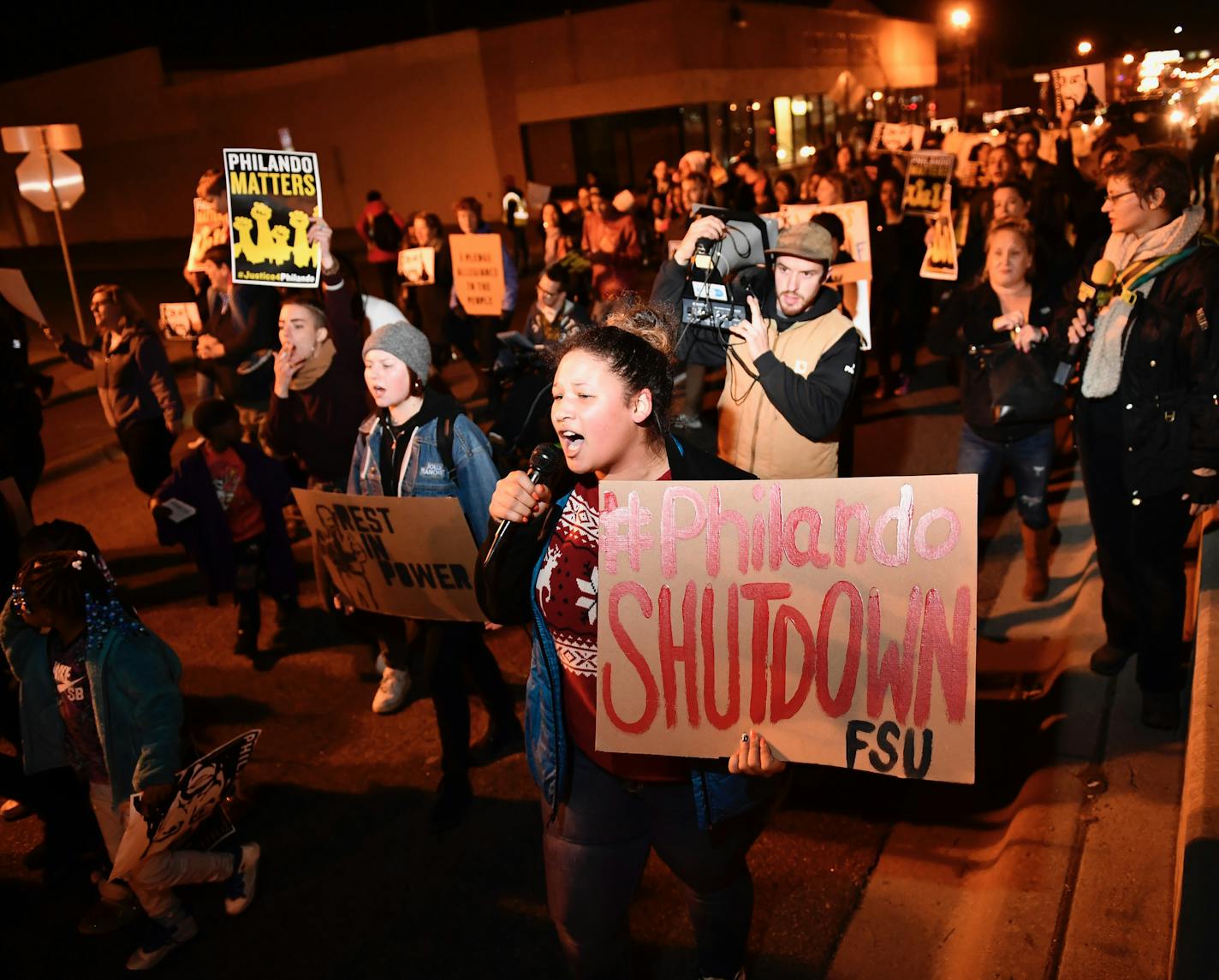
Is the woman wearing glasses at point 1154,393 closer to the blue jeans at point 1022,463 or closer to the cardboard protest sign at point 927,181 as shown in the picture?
the blue jeans at point 1022,463

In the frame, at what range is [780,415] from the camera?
3.94 meters

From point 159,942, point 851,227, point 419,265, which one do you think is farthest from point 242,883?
point 419,265

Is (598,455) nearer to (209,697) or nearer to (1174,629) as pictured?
(1174,629)

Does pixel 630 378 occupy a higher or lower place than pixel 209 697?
higher

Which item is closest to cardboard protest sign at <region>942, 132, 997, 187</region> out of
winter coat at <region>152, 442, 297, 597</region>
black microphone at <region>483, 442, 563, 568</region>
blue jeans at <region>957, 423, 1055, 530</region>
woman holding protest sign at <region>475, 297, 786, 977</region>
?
blue jeans at <region>957, 423, 1055, 530</region>

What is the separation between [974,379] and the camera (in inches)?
201

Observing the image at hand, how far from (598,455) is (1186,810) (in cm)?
188

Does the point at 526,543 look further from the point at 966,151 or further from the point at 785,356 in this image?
the point at 966,151

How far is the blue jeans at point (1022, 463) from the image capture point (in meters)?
5.16

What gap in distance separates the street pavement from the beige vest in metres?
1.29

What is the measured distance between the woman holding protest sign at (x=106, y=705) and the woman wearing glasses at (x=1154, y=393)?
11.7 ft

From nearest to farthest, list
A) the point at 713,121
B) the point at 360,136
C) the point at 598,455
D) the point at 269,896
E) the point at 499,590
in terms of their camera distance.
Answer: the point at 598,455, the point at 499,590, the point at 269,896, the point at 713,121, the point at 360,136

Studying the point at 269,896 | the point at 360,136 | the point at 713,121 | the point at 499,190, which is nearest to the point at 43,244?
the point at 360,136

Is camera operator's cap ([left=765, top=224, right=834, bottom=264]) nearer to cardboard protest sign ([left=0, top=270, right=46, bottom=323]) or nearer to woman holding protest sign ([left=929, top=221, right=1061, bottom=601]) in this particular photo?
woman holding protest sign ([left=929, top=221, right=1061, bottom=601])
